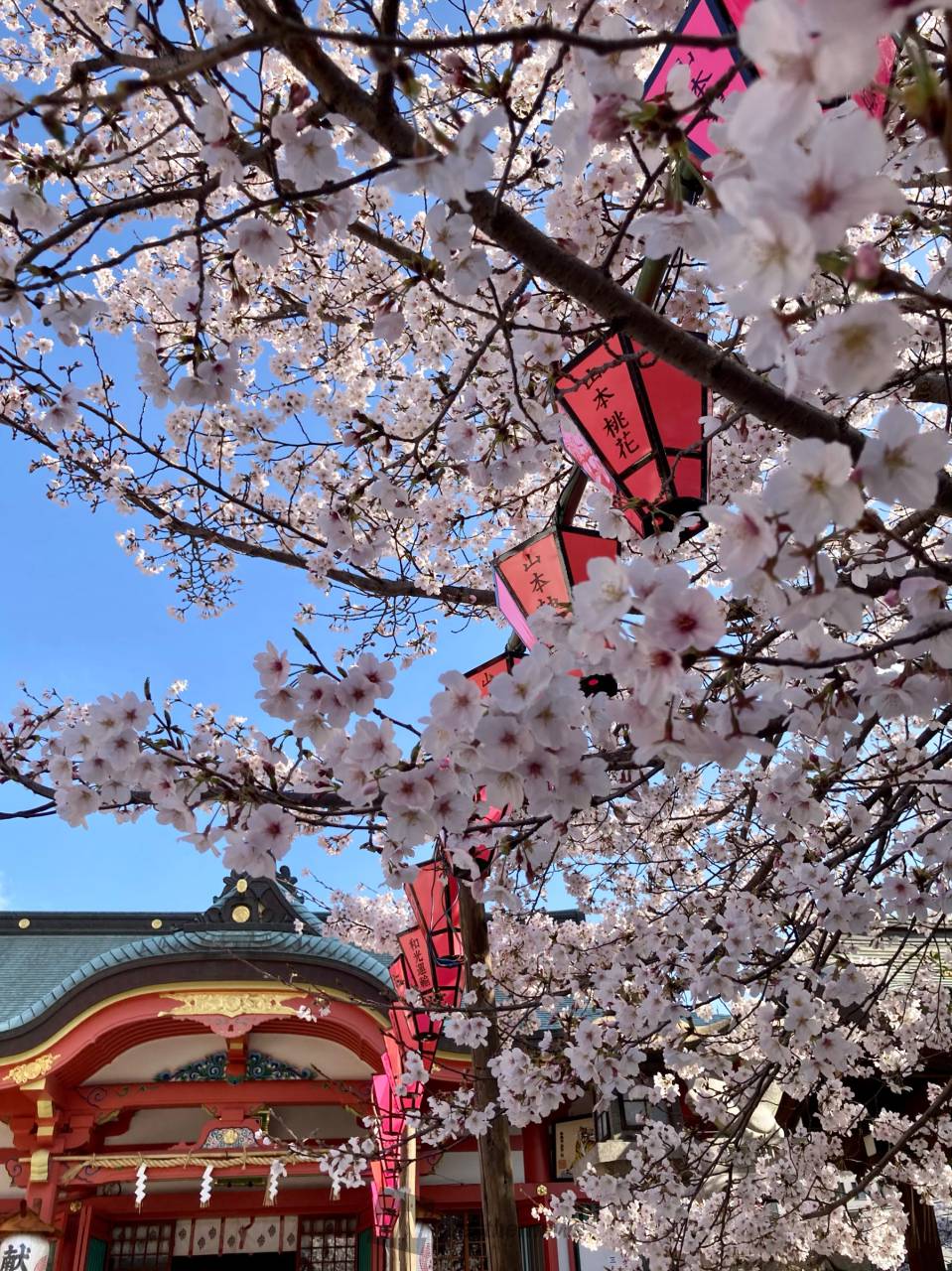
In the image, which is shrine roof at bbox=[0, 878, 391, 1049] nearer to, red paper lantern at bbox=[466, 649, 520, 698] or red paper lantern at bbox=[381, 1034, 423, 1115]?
red paper lantern at bbox=[381, 1034, 423, 1115]

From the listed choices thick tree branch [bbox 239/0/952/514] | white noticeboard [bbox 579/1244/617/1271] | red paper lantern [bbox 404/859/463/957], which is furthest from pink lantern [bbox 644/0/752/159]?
white noticeboard [bbox 579/1244/617/1271]

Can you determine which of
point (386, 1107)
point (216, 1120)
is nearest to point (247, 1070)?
point (216, 1120)

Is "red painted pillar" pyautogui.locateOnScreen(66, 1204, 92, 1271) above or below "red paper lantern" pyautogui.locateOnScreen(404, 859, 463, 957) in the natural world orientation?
below

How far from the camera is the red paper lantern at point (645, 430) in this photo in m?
2.62

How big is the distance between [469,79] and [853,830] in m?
3.03

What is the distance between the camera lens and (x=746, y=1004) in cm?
750

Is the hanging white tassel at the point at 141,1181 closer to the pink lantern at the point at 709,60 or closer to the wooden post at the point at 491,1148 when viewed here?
the wooden post at the point at 491,1148

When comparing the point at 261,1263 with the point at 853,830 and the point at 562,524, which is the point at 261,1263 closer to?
the point at 853,830

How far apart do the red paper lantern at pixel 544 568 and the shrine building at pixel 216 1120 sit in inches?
199

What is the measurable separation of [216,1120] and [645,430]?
828cm

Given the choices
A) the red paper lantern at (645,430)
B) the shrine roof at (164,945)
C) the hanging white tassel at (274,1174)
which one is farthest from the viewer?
the shrine roof at (164,945)

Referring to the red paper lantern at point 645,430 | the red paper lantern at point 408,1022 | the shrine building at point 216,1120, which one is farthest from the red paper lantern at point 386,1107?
the red paper lantern at point 645,430

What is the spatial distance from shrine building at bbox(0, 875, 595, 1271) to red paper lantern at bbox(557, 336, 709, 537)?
19.3 feet

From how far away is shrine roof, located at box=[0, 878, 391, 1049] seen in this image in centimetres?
784
